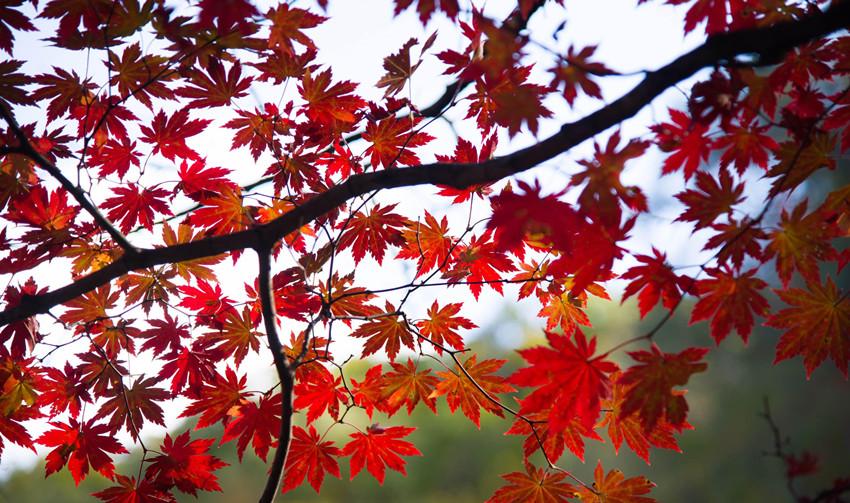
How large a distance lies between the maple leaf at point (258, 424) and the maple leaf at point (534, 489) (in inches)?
19.8

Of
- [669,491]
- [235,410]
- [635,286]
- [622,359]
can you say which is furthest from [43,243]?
[622,359]

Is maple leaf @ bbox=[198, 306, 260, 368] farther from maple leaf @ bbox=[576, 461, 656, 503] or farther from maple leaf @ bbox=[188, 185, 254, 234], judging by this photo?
maple leaf @ bbox=[576, 461, 656, 503]

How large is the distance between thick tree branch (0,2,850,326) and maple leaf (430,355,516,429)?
527mm

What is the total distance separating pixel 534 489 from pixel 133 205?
3.68 ft

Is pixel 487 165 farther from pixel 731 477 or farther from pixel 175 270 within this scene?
pixel 731 477

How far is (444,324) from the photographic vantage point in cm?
144

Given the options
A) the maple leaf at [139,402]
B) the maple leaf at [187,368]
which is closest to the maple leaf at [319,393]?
the maple leaf at [187,368]

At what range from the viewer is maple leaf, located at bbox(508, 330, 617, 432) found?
3.23 ft

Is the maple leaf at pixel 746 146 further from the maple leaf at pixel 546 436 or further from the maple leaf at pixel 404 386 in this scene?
the maple leaf at pixel 404 386

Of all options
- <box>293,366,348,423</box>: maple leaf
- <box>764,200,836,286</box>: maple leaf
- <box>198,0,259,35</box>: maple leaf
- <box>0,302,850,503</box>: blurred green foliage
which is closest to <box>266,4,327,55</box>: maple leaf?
<box>198,0,259,35</box>: maple leaf

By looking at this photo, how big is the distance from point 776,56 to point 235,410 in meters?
1.18

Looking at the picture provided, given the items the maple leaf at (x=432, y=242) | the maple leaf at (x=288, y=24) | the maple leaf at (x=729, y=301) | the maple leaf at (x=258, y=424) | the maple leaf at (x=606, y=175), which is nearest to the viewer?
the maple leaf at (x=606, y=175)

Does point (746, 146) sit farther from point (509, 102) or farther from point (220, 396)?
point (220, 396)

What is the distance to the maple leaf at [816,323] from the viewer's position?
3.62 feet
